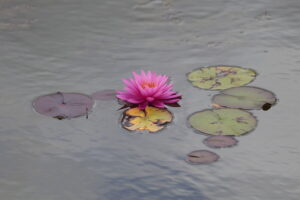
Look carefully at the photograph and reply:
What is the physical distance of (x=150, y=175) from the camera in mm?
2324

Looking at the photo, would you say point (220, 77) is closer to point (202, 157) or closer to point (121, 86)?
point (121, 86)

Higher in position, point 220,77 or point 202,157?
point 220,77

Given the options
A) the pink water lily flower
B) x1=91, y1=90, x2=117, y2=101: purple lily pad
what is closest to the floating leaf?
the pink water lily flower

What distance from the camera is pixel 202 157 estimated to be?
2.42m

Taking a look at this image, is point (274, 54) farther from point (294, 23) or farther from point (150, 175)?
point (150, 175)

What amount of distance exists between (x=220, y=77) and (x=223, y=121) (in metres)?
0.42

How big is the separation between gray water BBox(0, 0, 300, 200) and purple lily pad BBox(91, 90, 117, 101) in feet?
0.11

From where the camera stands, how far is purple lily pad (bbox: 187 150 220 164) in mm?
2395

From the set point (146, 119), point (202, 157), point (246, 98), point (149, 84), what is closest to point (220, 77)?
point (246, 98)

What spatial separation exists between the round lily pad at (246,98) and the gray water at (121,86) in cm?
6

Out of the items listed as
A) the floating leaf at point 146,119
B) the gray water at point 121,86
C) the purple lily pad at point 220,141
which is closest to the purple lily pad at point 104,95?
the gray water at point 121,86

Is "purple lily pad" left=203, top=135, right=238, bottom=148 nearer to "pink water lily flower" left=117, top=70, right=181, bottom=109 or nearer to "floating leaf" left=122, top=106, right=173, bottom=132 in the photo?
"floating leaf" left=122, top=106, right=173, bottom=132

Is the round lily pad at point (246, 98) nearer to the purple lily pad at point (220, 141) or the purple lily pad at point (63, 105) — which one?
the purple lily pad at point (220, 141)

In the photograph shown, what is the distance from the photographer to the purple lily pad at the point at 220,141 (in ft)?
8.24
